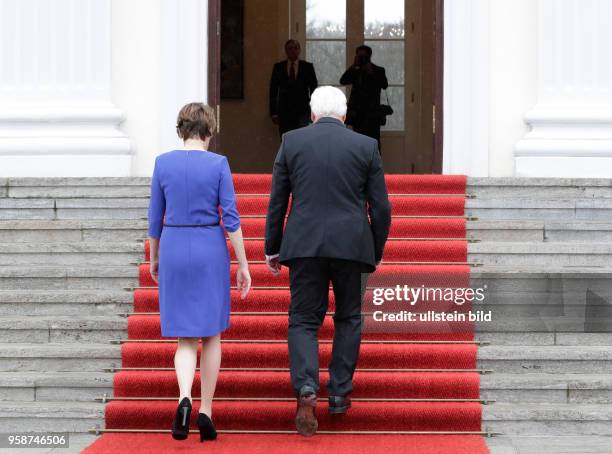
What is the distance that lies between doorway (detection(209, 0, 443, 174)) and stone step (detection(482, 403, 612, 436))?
8.90 m

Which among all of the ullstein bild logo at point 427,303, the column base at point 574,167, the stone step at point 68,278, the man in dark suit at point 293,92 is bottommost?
the ullstein bild logo at point 427,303

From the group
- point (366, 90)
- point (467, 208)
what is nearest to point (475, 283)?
point (467, 208)

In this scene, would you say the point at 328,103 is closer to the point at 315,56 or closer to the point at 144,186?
the point at 144,186

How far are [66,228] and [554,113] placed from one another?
3.76m

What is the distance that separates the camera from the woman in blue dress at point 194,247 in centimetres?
609

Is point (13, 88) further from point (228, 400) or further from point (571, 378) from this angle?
point (571, 378)

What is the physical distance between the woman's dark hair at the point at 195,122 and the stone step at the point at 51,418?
5.18 ft

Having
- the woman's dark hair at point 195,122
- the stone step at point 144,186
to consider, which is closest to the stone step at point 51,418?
the woman's dark hair at point 195,122

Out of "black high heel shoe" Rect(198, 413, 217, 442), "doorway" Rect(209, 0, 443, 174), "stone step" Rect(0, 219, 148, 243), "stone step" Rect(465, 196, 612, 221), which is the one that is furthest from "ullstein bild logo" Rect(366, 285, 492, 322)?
"doorway" Rect(209, 0, 443, 174)

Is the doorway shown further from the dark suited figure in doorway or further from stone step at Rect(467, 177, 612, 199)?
stone step at Rect(467, 177, 612, 199)

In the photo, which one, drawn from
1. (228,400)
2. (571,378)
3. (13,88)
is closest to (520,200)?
(571,378)

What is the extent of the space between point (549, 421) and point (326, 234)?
158 centimetres

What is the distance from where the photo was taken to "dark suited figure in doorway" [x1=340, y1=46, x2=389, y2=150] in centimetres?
1362

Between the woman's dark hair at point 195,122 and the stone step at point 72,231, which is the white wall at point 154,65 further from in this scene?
the woman's dark hair at point 195,122
